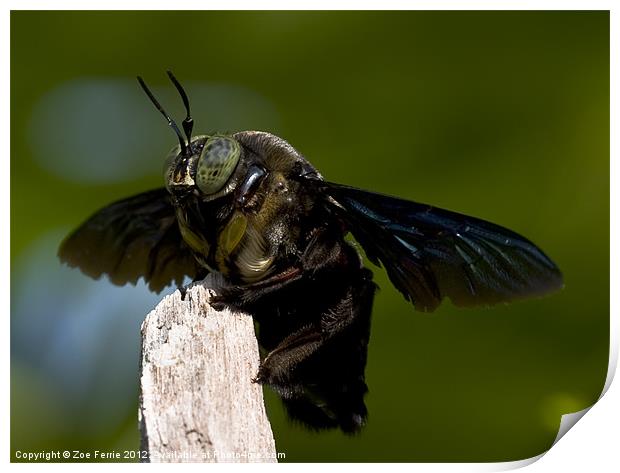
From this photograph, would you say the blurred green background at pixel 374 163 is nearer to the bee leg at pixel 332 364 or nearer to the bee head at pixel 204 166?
the bee leg at pixel 332 364

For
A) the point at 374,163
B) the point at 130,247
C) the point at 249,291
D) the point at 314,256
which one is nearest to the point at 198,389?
the point at 249,291

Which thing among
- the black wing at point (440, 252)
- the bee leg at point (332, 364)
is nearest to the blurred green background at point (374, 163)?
the bee leg at point (332, 364)

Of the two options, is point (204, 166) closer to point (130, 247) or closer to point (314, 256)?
point (314, 256)

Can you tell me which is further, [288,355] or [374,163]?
[374,163]

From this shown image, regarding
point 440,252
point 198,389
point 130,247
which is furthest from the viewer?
point 130,247

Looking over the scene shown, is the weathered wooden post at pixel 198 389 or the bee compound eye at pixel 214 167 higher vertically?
the bee compound eye at pixel 214 167

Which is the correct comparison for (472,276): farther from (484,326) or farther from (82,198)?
(82,198)
